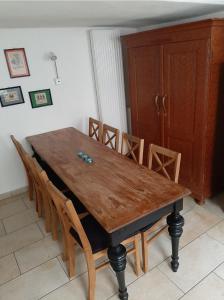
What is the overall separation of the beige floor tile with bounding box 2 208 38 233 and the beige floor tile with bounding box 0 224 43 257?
0.26ft

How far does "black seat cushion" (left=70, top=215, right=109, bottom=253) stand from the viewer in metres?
1.60

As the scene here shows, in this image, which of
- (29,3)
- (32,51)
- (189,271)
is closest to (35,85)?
(32,51)

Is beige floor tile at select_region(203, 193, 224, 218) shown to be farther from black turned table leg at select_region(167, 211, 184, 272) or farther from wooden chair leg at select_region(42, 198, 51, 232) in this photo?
wooden chair leg at select_region(42, 198, 51, 232)

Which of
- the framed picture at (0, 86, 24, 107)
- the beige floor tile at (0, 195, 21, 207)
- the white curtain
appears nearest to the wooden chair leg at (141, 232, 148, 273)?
the beige floor tile at (0, 195, 21, 207)

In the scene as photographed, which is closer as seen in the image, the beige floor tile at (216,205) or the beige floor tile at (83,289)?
the beige floor tile at (83,289)

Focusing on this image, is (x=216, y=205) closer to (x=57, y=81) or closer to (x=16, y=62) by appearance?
(x=57, y=81)

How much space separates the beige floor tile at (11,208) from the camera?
2871 mm

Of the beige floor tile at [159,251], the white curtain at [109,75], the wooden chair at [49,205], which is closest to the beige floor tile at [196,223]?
the beige floor tile at [159,251]

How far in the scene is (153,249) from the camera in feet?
7.09

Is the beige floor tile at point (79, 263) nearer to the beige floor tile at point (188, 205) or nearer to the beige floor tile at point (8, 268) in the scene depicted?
the beige floor tile at point (8, 268)

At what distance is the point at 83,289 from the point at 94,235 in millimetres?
526

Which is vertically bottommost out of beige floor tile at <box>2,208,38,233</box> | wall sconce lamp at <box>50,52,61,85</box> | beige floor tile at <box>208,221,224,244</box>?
beige floor tile at <box>208,221,224,244</box>

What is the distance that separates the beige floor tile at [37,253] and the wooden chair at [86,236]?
1.20 ft

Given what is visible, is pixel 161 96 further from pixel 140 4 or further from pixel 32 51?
pixel 32 51
